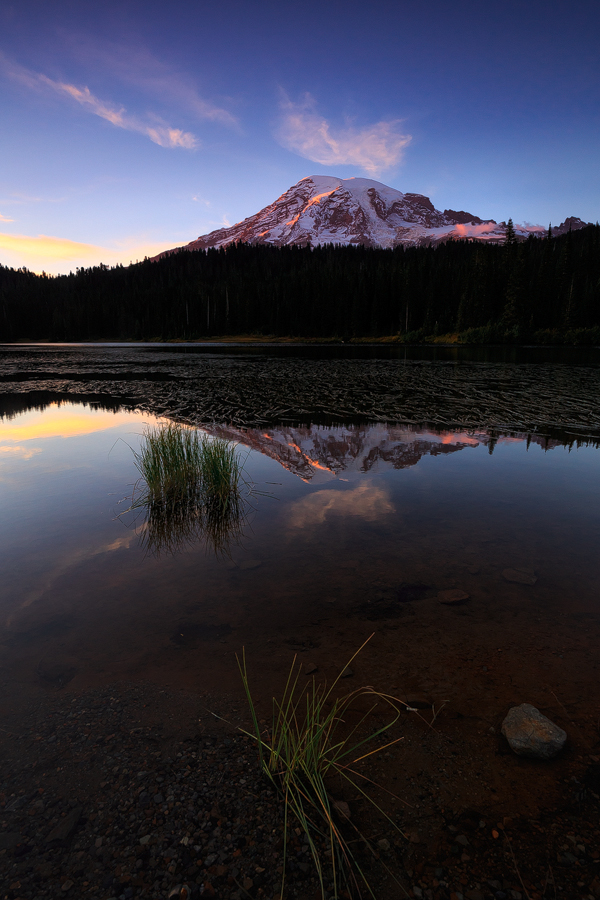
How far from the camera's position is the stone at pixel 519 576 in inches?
209

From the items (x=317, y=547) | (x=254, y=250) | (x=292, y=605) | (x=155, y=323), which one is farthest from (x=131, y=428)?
(x=254, y=250)

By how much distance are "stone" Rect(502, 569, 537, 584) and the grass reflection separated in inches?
150

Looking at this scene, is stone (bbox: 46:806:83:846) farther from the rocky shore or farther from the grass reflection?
the grass reflection

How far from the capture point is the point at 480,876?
7.48ft

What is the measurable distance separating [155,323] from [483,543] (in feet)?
450

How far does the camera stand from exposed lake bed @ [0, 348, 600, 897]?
9.44 feet

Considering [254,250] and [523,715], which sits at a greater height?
[254,250]

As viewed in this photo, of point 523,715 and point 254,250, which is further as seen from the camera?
point 254,250

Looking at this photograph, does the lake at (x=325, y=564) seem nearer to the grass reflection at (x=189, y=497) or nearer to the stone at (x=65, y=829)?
the grass reflection at (x=189, y=497)

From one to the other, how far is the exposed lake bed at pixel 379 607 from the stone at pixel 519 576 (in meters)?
0.03

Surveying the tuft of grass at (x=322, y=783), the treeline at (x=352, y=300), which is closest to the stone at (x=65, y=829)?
the tuft of grass at (x=322, y=783)

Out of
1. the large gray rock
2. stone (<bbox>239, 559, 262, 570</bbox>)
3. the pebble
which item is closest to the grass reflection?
stone (<bbox>239, 559, 262, 570</bbox>)

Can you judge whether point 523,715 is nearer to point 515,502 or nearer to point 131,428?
point 515,502

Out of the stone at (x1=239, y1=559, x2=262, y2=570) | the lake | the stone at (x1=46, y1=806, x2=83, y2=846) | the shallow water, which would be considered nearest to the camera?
the stone at (x1=46, y1=806, x2=83, y2=846)
